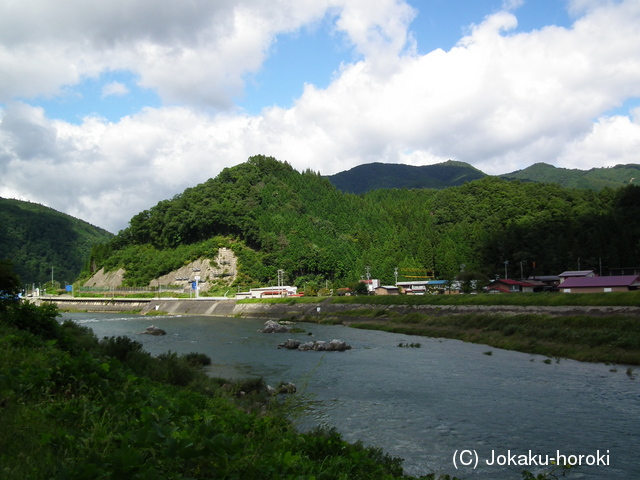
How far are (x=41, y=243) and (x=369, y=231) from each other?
11186 cm

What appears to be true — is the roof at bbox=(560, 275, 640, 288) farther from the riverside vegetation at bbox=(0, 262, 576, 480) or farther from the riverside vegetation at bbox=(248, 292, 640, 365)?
the riverside vegetation at bbox=(0, 262, 576, 480)

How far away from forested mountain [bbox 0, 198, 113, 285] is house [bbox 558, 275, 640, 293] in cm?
14506

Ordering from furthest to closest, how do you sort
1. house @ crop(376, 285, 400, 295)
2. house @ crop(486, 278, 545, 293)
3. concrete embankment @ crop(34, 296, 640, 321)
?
house @ crop(376, 285, 400, 295)
house @ crop(486, 278, 545, 293)
concrete embankment @ crop(34, 296, 640, 321)

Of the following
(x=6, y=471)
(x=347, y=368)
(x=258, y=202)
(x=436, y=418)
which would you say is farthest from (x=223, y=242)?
(x=6, y=471)

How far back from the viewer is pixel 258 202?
483 feet

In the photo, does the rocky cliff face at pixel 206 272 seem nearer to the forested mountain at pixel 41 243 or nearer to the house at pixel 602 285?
the forested mountain at pixel 41 243

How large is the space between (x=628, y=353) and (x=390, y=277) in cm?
7912

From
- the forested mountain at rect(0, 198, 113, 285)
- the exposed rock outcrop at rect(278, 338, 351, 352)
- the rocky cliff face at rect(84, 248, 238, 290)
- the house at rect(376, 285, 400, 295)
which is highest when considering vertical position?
the forested mountain at rect(0, 198, 113, 285)

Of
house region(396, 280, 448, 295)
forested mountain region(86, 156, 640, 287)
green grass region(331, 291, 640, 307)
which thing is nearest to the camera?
green grass region(331, 291, 640, 307)

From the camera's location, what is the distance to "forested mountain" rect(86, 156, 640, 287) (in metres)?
88.1

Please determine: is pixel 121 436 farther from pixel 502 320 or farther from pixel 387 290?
pixel 387 290

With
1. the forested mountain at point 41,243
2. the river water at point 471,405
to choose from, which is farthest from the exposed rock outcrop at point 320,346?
the forested mountain at point 41,243

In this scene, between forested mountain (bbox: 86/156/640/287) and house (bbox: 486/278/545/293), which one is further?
forested mountain (bbox: 86/156/640/287)

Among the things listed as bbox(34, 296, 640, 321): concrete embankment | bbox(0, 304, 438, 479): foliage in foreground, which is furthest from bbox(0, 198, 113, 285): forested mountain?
bbox(0, 304, 438, 479): foliage in foreground
